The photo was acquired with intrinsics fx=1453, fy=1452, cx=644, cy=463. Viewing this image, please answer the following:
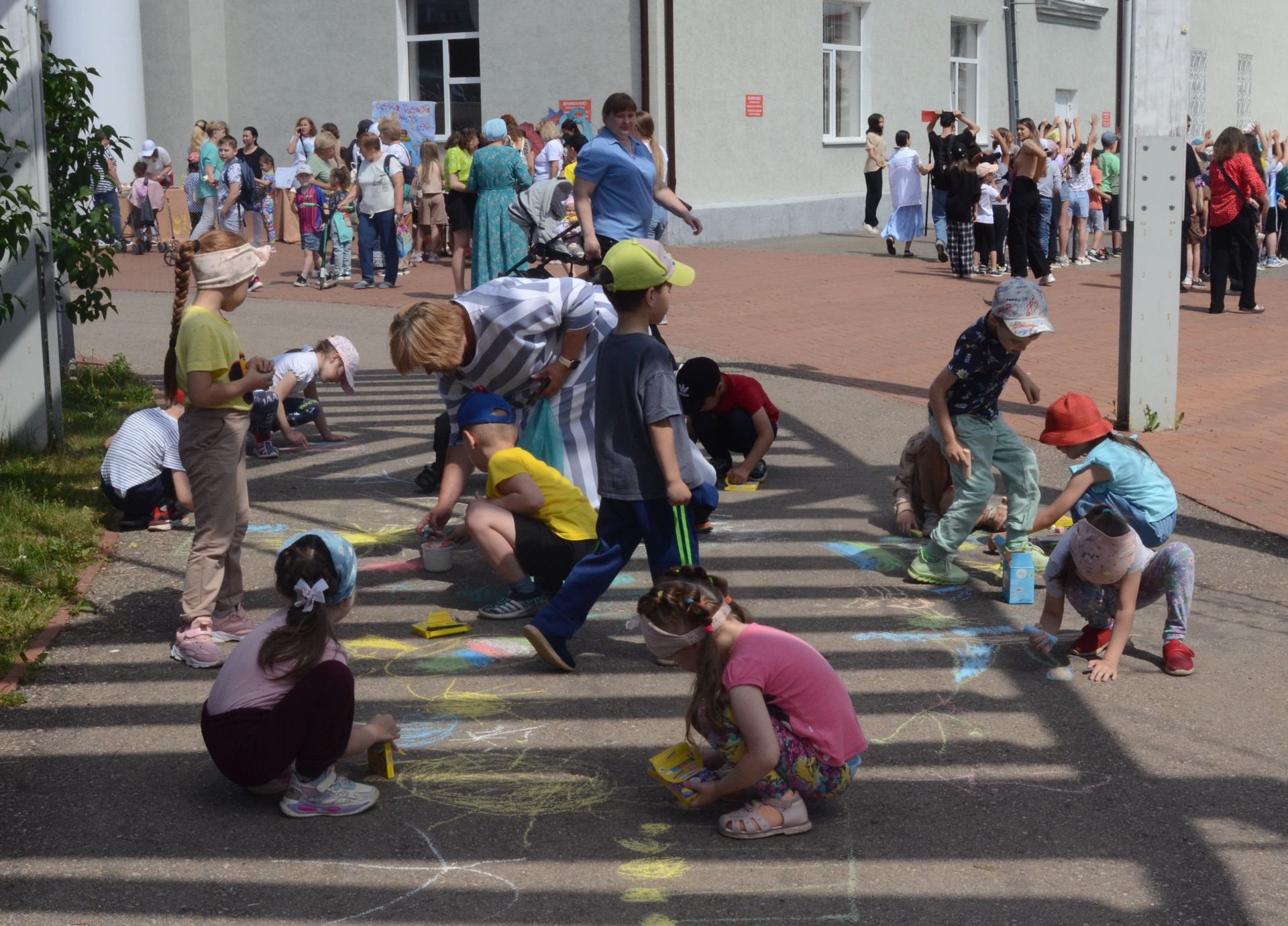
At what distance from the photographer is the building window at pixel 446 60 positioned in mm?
22406

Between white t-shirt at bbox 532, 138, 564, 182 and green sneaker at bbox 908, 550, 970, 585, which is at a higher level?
white t-shirt at bbox 532, 138, 564, 182

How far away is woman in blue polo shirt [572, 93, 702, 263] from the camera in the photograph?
905 cm

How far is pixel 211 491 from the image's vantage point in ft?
16.7

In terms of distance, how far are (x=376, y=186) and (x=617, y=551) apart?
11632 millimetres

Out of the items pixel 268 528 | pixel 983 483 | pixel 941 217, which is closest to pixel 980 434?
pixel 983 483

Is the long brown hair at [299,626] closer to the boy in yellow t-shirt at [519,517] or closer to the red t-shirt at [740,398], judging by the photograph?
the boy in yellow t-shirt at [519,517]

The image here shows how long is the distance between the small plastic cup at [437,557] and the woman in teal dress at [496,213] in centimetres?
600

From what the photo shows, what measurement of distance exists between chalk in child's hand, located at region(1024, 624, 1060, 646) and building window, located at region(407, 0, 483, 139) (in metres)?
18.6

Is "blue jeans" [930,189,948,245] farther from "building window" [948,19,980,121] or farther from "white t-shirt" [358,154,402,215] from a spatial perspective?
"building window" [948,19,980,121]

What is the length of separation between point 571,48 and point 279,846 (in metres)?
18.7

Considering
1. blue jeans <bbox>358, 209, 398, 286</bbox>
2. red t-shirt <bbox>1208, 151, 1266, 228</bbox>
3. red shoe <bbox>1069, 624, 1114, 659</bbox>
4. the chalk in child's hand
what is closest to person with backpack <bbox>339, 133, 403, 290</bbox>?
blue jeans <bbox>358, 209, 398, 286</bbox>

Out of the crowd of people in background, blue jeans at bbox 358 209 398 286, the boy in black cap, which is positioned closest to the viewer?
the boy in black cap

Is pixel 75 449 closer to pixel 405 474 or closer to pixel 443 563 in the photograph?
pixel 405 474

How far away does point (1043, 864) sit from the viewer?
3602mm
